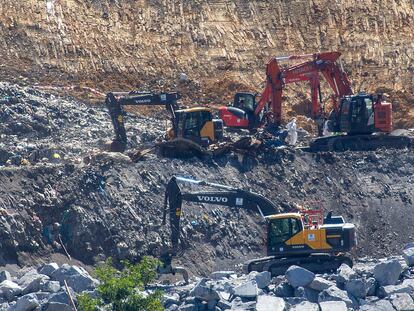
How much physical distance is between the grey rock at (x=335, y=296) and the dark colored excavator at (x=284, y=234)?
4.48 m

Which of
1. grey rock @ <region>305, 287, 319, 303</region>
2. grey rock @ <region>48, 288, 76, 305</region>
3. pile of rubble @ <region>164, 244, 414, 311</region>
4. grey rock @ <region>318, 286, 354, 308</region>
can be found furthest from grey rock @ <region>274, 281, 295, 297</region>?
grey rock @ <region>48, 288, 76, 305</region>

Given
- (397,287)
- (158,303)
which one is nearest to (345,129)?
(397,287)

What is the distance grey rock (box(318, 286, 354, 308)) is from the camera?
25.0 m

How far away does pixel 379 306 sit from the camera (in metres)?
25.1

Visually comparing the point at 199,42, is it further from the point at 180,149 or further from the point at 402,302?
the point at 402,302

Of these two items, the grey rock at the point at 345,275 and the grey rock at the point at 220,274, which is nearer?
the grey rock at the point at 345,275

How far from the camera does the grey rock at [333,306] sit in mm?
24516

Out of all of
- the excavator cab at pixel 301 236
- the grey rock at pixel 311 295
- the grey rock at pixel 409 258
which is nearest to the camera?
the grey rock at pixel 311 295

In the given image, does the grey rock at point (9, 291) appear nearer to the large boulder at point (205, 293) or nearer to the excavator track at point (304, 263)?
the large boulder at point (205, 293)

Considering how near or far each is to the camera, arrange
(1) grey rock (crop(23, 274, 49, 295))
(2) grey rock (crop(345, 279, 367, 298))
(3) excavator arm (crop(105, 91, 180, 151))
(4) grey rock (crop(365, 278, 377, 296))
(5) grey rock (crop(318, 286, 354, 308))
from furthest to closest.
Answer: (3) excavator arm (crop(105, 91, 180, 151)), (4) grey rock (crop(365, 278, 377, 296)), (2) grey rock (crop(345, 279, 367, 298)), (1) grey rock (crop(23, 274, 49, 295)), (5) grey rock (crop(318, 286, 354, 308))

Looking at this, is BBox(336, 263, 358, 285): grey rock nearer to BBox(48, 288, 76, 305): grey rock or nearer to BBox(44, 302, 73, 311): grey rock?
BBox(48, 288, 76, 305): grey rock

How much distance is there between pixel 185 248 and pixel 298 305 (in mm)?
7760

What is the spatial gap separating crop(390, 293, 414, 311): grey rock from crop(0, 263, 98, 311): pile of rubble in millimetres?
5622

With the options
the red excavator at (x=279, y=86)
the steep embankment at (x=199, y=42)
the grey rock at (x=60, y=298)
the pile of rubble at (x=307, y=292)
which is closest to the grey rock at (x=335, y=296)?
the pile of rubble at (x=307, y=292)
